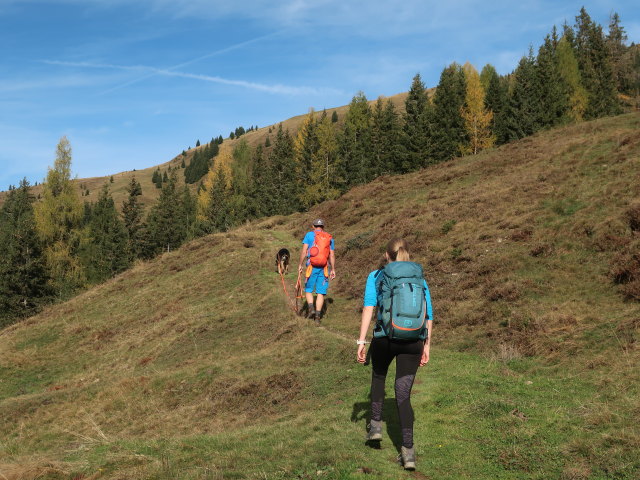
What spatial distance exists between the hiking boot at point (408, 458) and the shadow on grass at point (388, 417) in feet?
1.69

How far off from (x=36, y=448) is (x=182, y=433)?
3941 mm

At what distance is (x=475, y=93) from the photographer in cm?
5625

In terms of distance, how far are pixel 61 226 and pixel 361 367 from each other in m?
55.3

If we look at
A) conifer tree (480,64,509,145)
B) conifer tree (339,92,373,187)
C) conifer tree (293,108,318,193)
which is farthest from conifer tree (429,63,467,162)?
conifer tree (293,108,318,193)

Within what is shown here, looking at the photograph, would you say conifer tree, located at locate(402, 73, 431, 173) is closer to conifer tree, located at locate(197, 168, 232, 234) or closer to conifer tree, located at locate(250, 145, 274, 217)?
conifer tree, located at locate(250, 145, 274, 217)

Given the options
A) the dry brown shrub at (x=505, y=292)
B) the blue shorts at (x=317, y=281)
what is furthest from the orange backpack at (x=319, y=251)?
the dry brown shrub at (x=505, y=292)

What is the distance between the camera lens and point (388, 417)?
645cm

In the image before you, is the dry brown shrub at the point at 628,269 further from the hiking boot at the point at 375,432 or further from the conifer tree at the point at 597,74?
the conifer tree at the point at 597,74

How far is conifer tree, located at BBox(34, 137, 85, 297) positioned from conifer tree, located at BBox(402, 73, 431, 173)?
4025 cm

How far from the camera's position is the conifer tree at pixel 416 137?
171ft

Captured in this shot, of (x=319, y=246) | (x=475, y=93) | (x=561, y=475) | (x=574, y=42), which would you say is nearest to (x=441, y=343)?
(x=319, y=246)

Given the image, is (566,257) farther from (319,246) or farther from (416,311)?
(416,311)

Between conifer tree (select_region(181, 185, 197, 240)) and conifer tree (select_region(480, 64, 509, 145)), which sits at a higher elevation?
conifer tree (select_region(480, 64, 509, 145))

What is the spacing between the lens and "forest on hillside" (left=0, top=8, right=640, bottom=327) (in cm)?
5219
